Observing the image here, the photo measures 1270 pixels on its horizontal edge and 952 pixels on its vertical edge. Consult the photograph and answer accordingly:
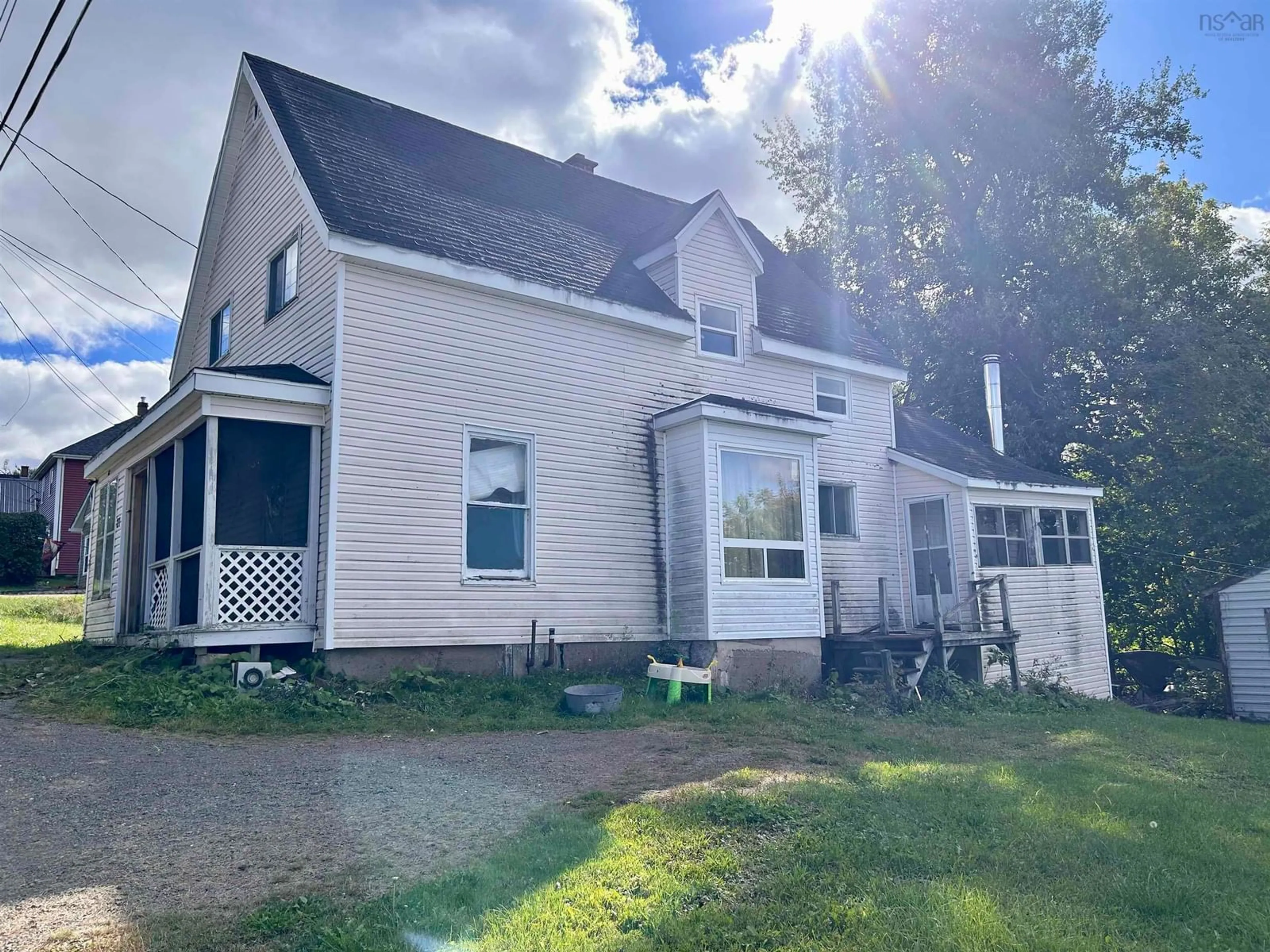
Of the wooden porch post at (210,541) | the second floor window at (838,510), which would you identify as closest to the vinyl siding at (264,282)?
the wooden porch post at (210,541)

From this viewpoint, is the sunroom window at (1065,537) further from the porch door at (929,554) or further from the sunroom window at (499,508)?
the sunroom window at (499,508)

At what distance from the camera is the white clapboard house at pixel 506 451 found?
38.3 ft

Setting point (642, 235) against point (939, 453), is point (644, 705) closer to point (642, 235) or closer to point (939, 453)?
point (642, 235)

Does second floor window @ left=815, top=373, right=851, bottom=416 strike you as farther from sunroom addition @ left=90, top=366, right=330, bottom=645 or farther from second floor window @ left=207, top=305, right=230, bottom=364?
second floor window @ left=207, top=305, right=230, bottom=364

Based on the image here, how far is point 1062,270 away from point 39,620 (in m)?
28.6

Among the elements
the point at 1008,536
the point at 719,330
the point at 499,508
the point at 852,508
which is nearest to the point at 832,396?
the point at 852,508

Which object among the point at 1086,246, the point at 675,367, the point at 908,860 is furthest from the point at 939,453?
the point at 908,860

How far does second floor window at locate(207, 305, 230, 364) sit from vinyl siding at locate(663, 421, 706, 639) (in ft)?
26.7

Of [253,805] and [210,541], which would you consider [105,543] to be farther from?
[253,805]

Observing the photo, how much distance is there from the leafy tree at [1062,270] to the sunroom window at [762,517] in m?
16.2

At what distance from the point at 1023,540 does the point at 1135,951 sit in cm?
1548

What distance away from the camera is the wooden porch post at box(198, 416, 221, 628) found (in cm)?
1071

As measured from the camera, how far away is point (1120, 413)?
2767cm

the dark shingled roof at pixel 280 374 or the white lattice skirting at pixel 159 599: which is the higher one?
the dark shingled roof at pixel 280 374
